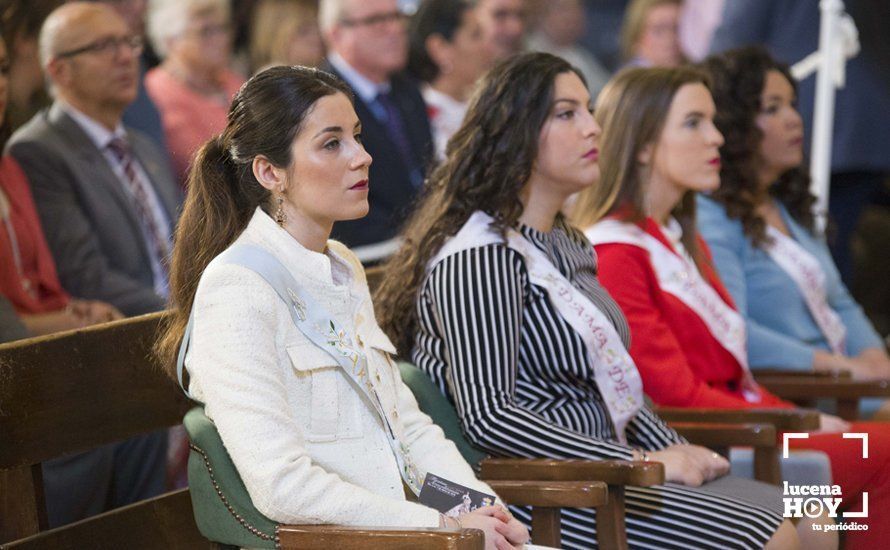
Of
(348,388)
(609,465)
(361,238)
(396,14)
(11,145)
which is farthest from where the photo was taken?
(396,14)

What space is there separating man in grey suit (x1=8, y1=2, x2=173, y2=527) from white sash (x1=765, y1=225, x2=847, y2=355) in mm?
1699

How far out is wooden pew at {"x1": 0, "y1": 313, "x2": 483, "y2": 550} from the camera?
2.15 meters

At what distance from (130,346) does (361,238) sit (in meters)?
2.09

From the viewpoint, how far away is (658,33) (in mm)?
6105

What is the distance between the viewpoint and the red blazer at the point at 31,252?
10.8ft

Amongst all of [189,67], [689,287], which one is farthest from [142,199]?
[689,287]

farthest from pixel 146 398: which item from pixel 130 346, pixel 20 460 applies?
pixel 20 460

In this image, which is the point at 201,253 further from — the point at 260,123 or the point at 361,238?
the point at 361,238

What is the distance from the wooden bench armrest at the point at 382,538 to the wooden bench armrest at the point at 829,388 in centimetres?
166

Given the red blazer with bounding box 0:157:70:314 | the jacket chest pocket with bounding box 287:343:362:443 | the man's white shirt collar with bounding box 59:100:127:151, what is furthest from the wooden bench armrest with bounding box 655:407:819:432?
the man's white shirt collar with bounding box 59:100:127:151

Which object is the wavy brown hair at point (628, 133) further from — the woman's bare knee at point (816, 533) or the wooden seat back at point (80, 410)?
the wooden seat back at point (80, 410)

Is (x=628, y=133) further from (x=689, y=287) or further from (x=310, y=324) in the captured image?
(x=310, y=324)

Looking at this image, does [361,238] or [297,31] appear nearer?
[361,238]

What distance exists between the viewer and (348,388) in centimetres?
209
